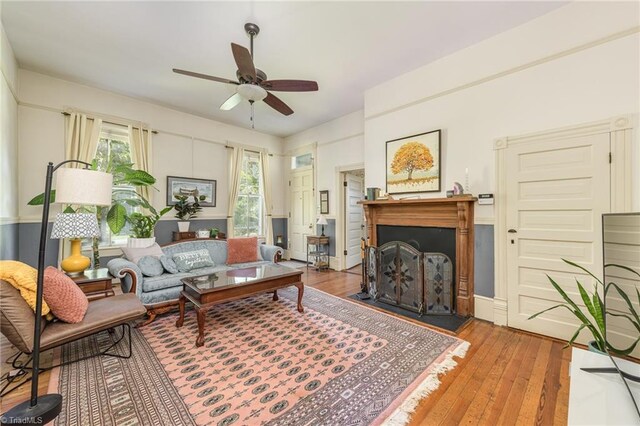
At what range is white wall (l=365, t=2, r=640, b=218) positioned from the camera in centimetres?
234

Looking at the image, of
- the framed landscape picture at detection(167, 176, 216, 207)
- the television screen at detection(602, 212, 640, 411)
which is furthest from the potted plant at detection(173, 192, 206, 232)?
the television screen at detection(602, 212, 640, 411)

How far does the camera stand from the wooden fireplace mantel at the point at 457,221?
307cm

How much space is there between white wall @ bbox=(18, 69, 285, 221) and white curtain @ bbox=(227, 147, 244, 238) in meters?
0.13

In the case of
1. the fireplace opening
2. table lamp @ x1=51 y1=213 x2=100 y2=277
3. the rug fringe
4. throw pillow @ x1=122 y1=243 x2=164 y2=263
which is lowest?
the rug fringe

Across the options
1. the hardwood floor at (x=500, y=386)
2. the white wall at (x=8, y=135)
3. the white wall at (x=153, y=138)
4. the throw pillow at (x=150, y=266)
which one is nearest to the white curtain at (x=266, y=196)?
the white wall at (x=153, y=138)

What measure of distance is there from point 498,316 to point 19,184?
658 cm

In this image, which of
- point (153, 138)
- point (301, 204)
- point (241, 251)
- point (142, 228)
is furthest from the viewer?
point (301, 204)

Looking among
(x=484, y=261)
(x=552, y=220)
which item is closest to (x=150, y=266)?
(x=484, y=261)

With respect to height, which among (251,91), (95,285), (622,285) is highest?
(251,91)

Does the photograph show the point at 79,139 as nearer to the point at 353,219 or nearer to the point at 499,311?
the point at 353,219

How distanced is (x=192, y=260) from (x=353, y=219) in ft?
11.1

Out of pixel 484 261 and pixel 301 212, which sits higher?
pixel 301 212

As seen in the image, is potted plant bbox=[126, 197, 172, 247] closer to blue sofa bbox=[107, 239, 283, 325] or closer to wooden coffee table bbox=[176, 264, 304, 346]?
blue sofa bbox=[107, 239, 283, 325]

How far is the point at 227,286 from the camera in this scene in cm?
268
